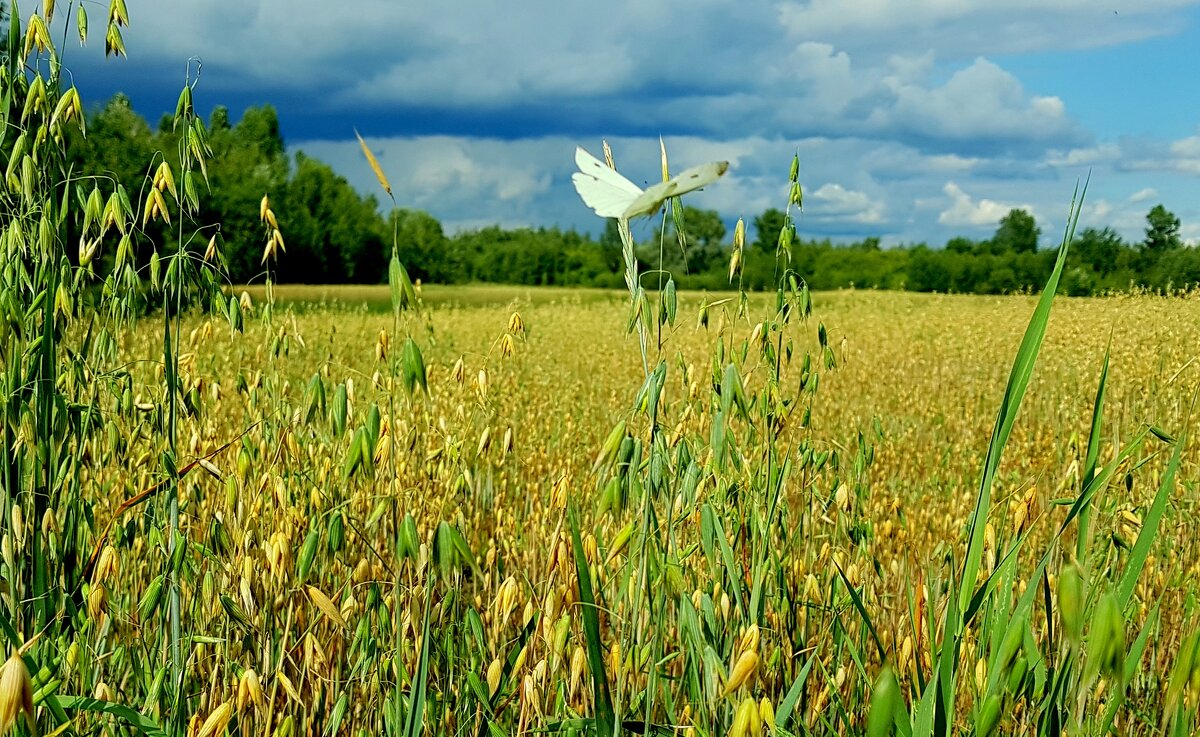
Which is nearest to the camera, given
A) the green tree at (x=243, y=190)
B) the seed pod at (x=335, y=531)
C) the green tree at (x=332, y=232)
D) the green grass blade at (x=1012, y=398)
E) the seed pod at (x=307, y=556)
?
the green grass blade at (x=1012, y=398)

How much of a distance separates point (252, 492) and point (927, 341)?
31.7 ft

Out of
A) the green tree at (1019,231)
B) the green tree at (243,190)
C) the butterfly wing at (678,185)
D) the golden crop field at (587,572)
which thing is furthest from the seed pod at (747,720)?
the green tree at (1019,231)

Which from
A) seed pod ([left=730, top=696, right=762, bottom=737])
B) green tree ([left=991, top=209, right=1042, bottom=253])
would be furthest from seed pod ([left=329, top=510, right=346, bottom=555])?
green tree ([left=991, top=209, right=1042, bottom=253])

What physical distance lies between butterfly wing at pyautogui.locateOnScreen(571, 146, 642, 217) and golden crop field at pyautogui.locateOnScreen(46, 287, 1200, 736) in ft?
0.71

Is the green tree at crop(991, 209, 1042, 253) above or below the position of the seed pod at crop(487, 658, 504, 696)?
above

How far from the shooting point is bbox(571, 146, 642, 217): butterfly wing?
821 millimetres

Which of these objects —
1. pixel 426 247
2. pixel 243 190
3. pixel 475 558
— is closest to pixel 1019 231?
pixel 426 247

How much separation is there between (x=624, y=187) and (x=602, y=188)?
2 cm

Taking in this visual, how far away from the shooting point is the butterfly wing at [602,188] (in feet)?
2.69

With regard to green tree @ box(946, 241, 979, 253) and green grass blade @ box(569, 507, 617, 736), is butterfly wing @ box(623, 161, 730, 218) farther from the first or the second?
green tree @ box(946, 241, 979, 253)

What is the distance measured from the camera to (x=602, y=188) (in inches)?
33.7

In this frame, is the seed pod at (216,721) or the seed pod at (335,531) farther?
the seed pod at (335,531)

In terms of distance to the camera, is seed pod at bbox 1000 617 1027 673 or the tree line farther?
the tree line

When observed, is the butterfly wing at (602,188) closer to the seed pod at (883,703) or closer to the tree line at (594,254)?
the seed pod at (883,703)
